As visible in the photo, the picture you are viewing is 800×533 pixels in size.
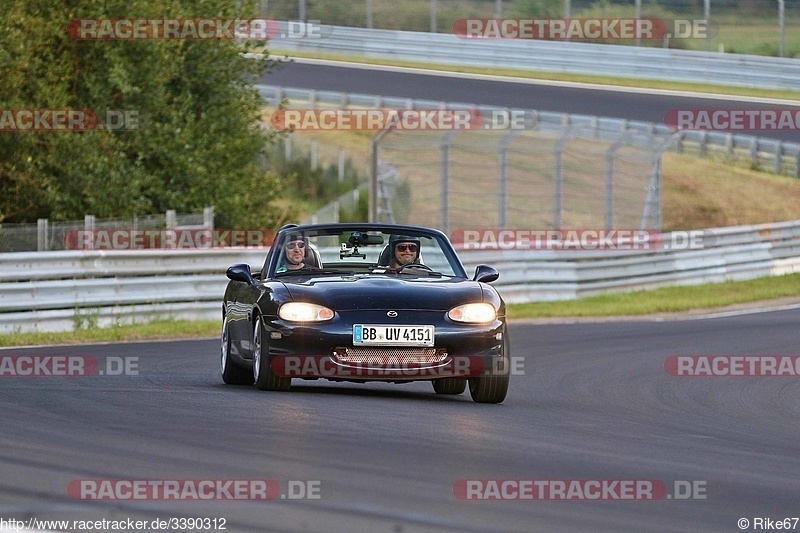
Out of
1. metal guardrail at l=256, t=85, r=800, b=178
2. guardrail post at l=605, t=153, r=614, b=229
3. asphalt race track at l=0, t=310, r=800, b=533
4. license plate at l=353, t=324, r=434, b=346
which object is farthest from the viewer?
metal guardrail at l=256, t=85, r=800, b=178

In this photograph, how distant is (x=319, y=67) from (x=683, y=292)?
2260 centimetres

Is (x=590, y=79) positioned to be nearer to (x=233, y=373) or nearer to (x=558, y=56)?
(x=558, y=56)

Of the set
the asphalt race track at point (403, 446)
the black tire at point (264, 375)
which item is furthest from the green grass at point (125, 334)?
the black tire at point (264, 375)

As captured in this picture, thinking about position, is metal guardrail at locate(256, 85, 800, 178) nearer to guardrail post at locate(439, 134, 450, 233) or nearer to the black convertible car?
guardrail post at locate(439, 134, 450, 233)

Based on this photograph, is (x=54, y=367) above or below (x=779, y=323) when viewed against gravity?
above

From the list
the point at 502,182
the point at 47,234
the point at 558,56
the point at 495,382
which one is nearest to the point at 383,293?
the point at 495,382

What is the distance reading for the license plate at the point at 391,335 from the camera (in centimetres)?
1051

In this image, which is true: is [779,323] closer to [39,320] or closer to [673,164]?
[39,320]

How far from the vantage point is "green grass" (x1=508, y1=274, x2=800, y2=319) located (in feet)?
Answer: 76.7

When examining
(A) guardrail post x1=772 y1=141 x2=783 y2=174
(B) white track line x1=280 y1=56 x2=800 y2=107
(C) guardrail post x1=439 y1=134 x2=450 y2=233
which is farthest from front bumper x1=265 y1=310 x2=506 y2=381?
(B) white track line x1=280 y1=56 x2=800 y2=107

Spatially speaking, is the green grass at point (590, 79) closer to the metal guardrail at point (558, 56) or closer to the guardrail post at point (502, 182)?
the metal guardrail at point (558, 56)

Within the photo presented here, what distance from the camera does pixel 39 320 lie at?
17.8m

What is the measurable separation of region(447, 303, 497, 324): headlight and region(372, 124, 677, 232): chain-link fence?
589 inches

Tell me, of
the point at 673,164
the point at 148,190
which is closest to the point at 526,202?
the point at 673,164
